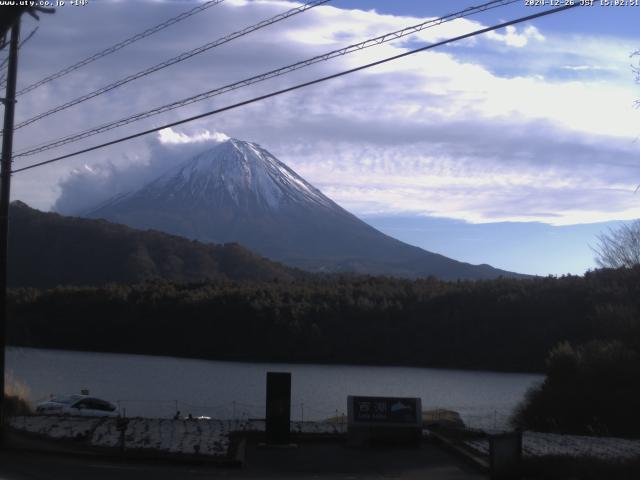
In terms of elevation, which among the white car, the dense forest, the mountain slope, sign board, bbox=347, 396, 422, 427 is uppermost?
the mountain slope

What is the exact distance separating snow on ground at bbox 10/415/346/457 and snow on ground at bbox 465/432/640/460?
4.56 metres

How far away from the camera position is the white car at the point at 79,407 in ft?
96.5

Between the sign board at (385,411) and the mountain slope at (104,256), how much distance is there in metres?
91.6

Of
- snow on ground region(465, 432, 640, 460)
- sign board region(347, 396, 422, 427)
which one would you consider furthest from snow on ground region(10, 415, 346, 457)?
snow on ground region(465, 432, 640, 460)

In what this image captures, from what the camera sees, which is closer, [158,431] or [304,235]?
[158,431]

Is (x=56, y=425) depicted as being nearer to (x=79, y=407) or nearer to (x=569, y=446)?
(x=79, y=407)

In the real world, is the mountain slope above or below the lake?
above

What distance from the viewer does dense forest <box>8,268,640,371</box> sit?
72.0 m

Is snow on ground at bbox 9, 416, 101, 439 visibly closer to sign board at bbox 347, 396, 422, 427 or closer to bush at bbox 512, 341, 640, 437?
sign board at bbox 347, 396, 422, 427

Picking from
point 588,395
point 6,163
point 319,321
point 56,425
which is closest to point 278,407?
point 56,425

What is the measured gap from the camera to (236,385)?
48625mm

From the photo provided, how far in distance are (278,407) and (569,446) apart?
670 cm

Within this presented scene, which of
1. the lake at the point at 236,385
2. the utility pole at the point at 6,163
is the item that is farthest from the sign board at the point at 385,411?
the lake at the point at 236,385

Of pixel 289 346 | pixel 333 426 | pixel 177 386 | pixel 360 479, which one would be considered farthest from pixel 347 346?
pixel 360 479
